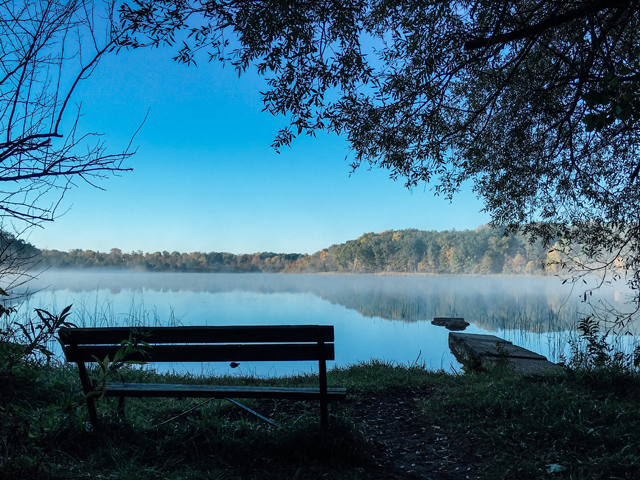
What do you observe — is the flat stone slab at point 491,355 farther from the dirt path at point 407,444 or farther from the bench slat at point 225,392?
the bench slat at point 225,392

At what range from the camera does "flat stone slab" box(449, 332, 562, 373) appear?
209 inches

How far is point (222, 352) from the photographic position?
8.97ft

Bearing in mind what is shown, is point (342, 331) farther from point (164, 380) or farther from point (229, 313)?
point (164, 380)

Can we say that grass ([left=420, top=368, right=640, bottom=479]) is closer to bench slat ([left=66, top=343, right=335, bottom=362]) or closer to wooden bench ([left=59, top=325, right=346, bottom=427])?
wooden bench ([left=59, top=325, right=346, bottom=427])

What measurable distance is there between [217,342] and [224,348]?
68mm

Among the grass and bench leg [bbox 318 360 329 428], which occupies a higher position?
bench leg [bbox 318 360 329 428]

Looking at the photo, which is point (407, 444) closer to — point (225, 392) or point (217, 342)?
point (225, 392)

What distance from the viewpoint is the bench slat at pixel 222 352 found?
2680 millimetres

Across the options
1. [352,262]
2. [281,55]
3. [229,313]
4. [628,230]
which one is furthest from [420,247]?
[281,55]

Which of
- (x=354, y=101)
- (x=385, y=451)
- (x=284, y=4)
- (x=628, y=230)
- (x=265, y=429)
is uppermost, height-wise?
(x=284, y=4)

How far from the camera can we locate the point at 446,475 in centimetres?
257

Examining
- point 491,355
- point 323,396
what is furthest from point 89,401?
point 491,355

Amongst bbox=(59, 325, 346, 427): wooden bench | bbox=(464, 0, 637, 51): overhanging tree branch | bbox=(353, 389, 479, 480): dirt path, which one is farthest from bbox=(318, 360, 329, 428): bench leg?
bbox=(464, 0, 637, 51): overhanging tree branch

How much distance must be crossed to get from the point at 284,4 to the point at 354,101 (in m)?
1.50
